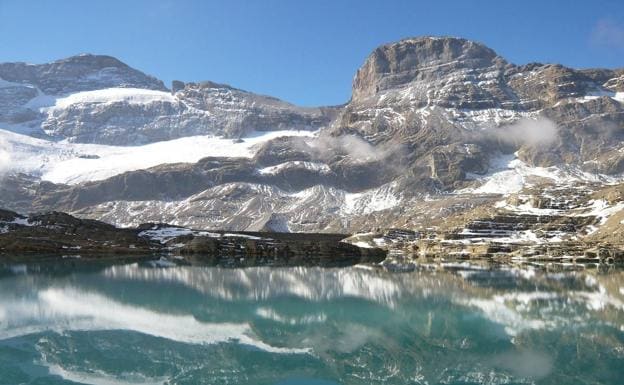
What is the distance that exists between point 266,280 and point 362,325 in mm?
43504

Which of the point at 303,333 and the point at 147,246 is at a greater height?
the point at 147,246

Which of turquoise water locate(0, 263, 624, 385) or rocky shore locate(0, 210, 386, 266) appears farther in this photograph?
rocky shore locate(0, 210, 386, 266)

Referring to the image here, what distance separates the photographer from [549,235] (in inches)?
7092

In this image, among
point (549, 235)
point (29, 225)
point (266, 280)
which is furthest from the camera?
point (549, 235)

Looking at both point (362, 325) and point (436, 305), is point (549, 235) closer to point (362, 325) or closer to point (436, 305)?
point (436, 305)

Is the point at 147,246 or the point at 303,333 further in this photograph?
the point at 147,246

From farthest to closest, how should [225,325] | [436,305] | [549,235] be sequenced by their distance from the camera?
[549,235] < [436,305] < [225,325]

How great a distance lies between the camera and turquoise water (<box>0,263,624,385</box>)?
31.7 metres

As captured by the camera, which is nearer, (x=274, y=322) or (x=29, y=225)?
(x=274, y=322)

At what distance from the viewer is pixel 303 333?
4497 cm

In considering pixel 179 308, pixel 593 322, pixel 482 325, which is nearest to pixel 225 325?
pixel 179 308

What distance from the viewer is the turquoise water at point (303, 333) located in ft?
104

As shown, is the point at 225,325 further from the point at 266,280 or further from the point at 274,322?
the point at 266,280

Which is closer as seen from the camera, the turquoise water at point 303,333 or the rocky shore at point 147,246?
the turquoise water at point 303,333
